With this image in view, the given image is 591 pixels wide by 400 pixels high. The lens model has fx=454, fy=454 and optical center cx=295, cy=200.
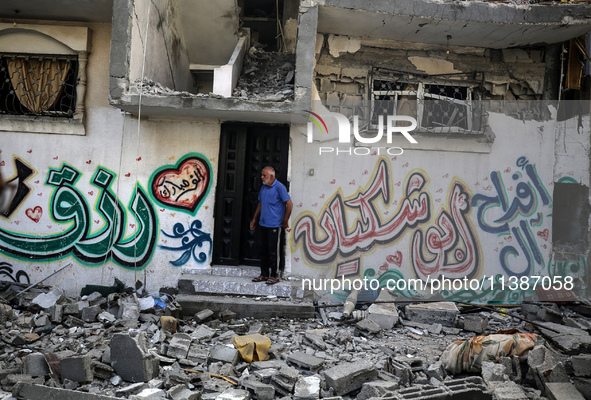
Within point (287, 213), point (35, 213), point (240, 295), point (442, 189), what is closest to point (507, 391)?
point (287, 213)

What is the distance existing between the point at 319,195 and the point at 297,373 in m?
3.62

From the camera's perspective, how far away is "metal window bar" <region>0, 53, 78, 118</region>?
759cm

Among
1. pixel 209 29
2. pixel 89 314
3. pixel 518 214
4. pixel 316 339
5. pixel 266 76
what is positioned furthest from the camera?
pixel 209 29

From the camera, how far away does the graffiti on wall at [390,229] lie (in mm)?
7609

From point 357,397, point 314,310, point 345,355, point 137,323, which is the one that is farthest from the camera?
point 314,310

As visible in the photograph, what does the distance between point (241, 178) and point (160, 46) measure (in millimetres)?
2611

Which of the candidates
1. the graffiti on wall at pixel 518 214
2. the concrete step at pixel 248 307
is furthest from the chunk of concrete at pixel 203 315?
the graffiti on wall at pixel 518 214

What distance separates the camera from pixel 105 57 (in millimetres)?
7543

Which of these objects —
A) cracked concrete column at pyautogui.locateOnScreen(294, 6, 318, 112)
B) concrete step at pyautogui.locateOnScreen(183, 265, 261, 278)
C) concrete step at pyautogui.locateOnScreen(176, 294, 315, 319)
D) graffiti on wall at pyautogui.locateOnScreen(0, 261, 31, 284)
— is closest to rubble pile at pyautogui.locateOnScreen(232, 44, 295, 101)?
cracked concrete column at pyautogui.locateOnScreen(294, 6, 318, 112)

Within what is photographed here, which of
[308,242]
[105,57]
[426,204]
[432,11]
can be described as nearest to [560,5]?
[432,11]

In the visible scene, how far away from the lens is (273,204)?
6.75 meters

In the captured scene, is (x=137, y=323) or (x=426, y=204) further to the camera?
(x=426, y=204)

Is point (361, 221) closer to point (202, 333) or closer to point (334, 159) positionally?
point (334, 159)

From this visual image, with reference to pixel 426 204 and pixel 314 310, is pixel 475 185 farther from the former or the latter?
pixel 314 310
